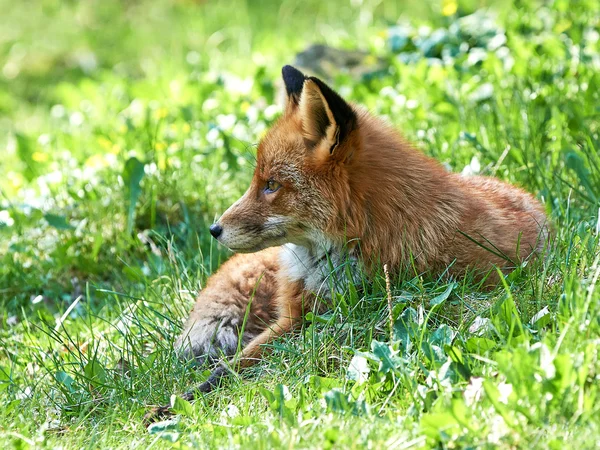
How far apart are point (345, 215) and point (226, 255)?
176cm

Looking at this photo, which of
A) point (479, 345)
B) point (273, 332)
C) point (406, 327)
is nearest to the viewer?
point (479, 345)

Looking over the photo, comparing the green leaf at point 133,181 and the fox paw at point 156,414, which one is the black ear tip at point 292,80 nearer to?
the green leaf at point 133,181

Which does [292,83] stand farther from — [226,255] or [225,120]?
[225,120]

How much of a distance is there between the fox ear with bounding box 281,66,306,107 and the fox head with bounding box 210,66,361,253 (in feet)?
0.66

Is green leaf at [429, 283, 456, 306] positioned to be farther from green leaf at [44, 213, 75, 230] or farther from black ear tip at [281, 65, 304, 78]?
green leaf at [44, 213, 75, 230]

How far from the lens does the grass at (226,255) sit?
3188 millimetres

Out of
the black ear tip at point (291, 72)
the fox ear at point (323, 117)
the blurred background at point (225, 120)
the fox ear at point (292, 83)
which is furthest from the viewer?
A: the blurred background at point (225, 120)

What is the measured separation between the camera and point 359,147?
4.21m

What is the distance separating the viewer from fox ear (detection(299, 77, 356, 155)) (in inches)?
158

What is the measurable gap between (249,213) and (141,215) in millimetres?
2182

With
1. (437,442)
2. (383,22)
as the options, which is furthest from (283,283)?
(383,22)

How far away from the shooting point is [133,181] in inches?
239

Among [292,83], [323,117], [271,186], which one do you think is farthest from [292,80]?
[271,186]

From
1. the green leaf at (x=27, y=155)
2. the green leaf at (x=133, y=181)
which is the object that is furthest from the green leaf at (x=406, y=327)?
the green leaf at (x=27, y=155)
